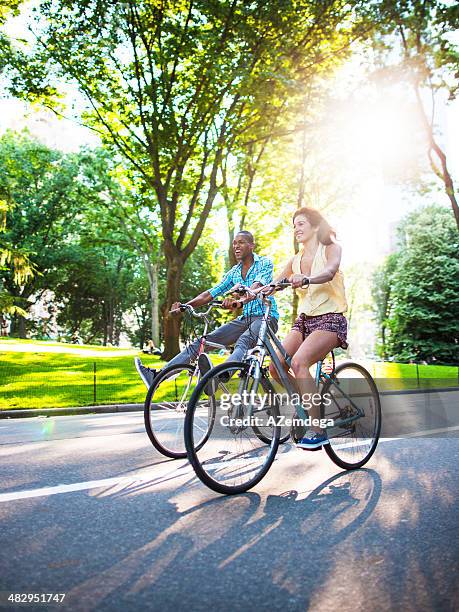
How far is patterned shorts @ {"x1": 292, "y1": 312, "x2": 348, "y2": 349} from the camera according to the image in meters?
5.00

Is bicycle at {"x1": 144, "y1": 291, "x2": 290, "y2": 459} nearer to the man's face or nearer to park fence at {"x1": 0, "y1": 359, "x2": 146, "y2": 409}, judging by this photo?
the man's face

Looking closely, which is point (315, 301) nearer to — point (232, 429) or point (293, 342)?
point (293, 342)

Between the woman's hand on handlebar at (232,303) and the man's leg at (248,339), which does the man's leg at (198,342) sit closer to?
the man's leg at (248,339)

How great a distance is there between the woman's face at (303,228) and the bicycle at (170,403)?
0.93m

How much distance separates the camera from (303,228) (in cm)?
520

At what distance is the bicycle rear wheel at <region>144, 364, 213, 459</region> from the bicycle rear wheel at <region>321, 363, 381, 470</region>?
121 cm

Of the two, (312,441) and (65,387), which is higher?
(65,387)

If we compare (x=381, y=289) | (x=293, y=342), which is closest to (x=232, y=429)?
(x=293, y=342)

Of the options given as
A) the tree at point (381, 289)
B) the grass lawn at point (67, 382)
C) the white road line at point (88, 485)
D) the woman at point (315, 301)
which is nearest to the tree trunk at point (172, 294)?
the grass lawn at point (67, 382)

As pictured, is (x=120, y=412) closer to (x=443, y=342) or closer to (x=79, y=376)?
(x=79, y=376)

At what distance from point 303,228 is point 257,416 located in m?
1.66

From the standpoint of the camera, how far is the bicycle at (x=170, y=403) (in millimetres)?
5324

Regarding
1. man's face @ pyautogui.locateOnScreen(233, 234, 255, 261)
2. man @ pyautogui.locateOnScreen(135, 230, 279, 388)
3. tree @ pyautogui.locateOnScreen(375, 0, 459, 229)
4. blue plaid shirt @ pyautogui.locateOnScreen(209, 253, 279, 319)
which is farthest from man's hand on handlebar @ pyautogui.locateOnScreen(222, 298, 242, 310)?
tree @ pyautogui.locateOnScreen(375, 0, 459, 229)

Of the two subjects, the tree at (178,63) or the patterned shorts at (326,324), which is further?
the tree at (178,63)
